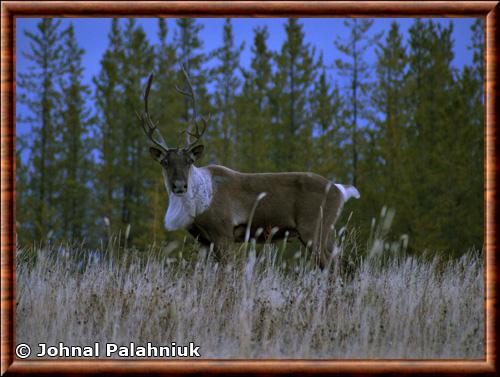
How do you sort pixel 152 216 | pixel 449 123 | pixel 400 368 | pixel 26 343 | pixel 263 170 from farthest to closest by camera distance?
pixel 152 216, pixel 263 170, pixel 449 123, pixel 26 343, pixel 400 368

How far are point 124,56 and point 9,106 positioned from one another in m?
14.9

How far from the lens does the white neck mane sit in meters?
6.26

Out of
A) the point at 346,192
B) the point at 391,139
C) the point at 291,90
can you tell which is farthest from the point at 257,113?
the point at 346,192

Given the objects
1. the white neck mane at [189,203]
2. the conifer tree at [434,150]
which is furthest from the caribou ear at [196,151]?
the conifer tree at [434,150]

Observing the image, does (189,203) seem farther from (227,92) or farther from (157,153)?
(227,92)

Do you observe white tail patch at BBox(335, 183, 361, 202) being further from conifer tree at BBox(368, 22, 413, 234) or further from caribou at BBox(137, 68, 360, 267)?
conifer tree at BBox(368, 22, 413, 234)

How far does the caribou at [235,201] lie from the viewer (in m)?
6.23

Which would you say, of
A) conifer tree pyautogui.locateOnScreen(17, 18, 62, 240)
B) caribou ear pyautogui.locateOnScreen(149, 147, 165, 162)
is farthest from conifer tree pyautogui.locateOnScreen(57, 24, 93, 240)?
caribou ear pyautogui.locateOnScreen(149, 147, 165, 162)

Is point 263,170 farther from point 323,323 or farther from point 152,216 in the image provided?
point 323,323

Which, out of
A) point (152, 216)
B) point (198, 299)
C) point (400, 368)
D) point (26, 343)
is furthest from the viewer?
point (152, 216)

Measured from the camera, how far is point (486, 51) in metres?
3.68

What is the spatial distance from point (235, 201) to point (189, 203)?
0.55 m
